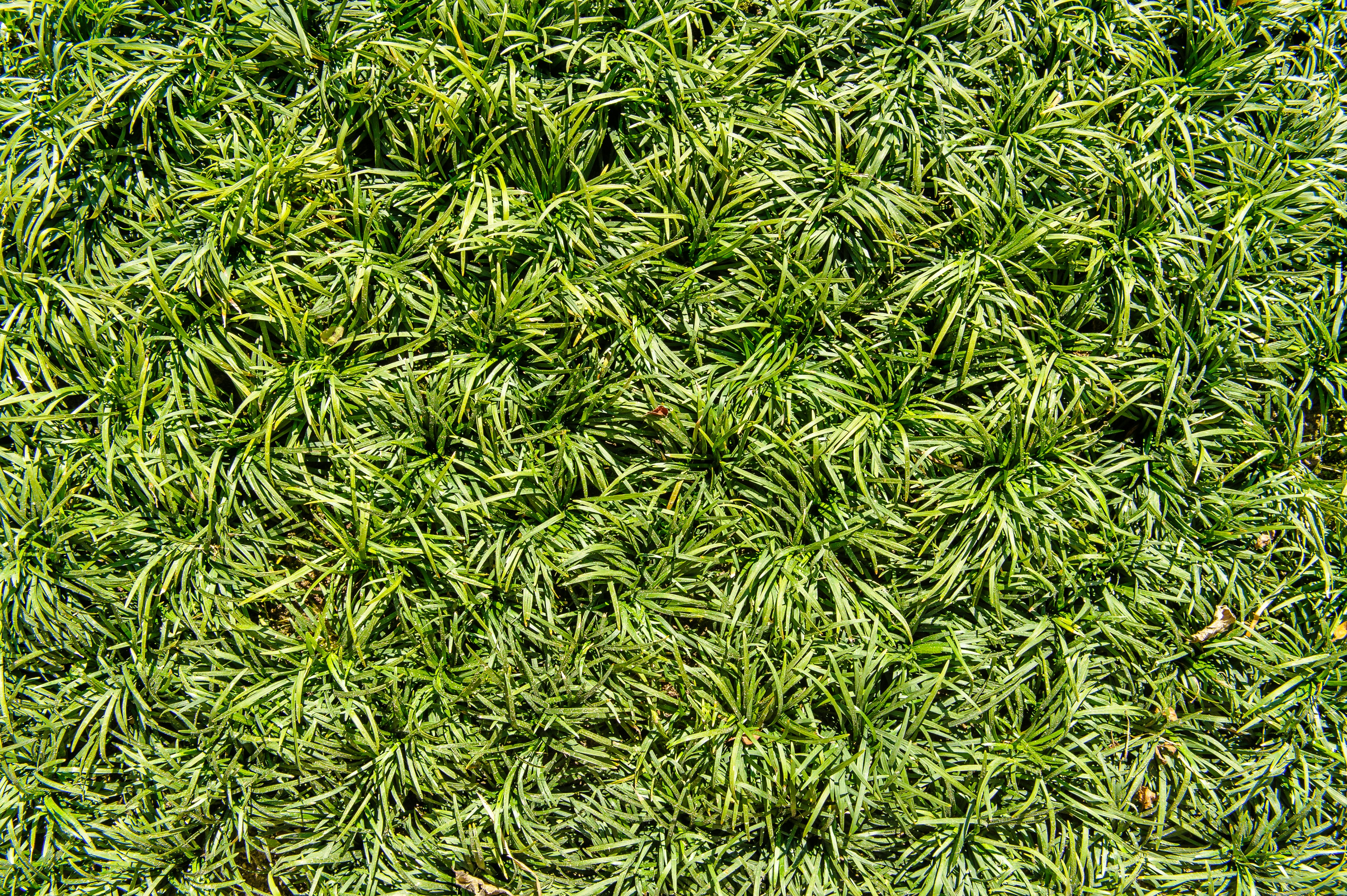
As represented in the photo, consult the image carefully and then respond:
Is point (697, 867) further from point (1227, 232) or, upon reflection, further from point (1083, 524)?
point (1227, 232)

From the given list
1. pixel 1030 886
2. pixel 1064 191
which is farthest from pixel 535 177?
pixel 1030 886

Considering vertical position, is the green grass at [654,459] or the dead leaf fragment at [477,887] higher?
the green grass at [654,459]

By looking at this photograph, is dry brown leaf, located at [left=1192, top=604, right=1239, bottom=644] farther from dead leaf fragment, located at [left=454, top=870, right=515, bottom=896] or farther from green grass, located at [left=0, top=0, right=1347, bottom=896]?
dead leaf fragment, located at [left=454, top=870, right=515, bottom=896]

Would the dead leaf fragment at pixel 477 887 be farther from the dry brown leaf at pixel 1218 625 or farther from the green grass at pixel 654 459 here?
the dry brown leaf at pixel 1218 625

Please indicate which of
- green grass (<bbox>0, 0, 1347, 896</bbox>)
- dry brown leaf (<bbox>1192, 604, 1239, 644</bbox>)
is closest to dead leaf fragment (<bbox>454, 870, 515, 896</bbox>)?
green grass (<bbox>0, 0, 1347, 896</bbox>)

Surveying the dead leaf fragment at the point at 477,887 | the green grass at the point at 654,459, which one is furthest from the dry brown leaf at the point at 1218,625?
the dead leaf fragment at the point at 477,887
